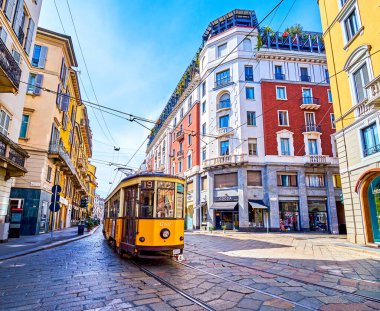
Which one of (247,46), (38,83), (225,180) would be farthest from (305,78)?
(38,83)

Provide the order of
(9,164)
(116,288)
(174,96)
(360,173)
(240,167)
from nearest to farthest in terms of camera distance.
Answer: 1. (116,288)
2. (9,164)
3. (360,173)
4. (240,167)
5. (174,96)

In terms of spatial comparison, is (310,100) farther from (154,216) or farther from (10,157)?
(10,157)

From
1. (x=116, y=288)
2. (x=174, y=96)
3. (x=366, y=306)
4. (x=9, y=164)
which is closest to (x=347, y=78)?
(x=366, y=306)

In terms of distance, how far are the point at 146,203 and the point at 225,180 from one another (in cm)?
2011

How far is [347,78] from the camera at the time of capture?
13977 millimetres

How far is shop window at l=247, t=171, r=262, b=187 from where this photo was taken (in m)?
25.9

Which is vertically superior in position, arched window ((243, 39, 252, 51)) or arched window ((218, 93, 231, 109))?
arched window ((243, 39, 252, 51))

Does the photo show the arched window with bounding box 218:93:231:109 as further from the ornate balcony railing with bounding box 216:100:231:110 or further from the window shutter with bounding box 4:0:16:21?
the window shutter with bounding box 4:0:16:21

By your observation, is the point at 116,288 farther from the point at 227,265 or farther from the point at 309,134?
the point at 309,134

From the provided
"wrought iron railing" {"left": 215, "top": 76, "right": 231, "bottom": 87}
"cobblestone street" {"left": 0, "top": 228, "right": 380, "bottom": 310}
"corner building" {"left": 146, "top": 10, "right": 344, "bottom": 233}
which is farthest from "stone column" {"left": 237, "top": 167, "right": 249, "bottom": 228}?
"cobblestone street" {"left": 0, "top": 228, "right": 380, "bottom": 310}

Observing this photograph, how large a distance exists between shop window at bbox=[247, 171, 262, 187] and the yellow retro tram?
18.8m

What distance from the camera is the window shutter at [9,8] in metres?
11.4

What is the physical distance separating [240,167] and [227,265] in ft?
62.8

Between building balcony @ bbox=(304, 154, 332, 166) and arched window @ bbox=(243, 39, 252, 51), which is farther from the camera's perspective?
arched window @ bbox=(243, 39, 252, 51)
